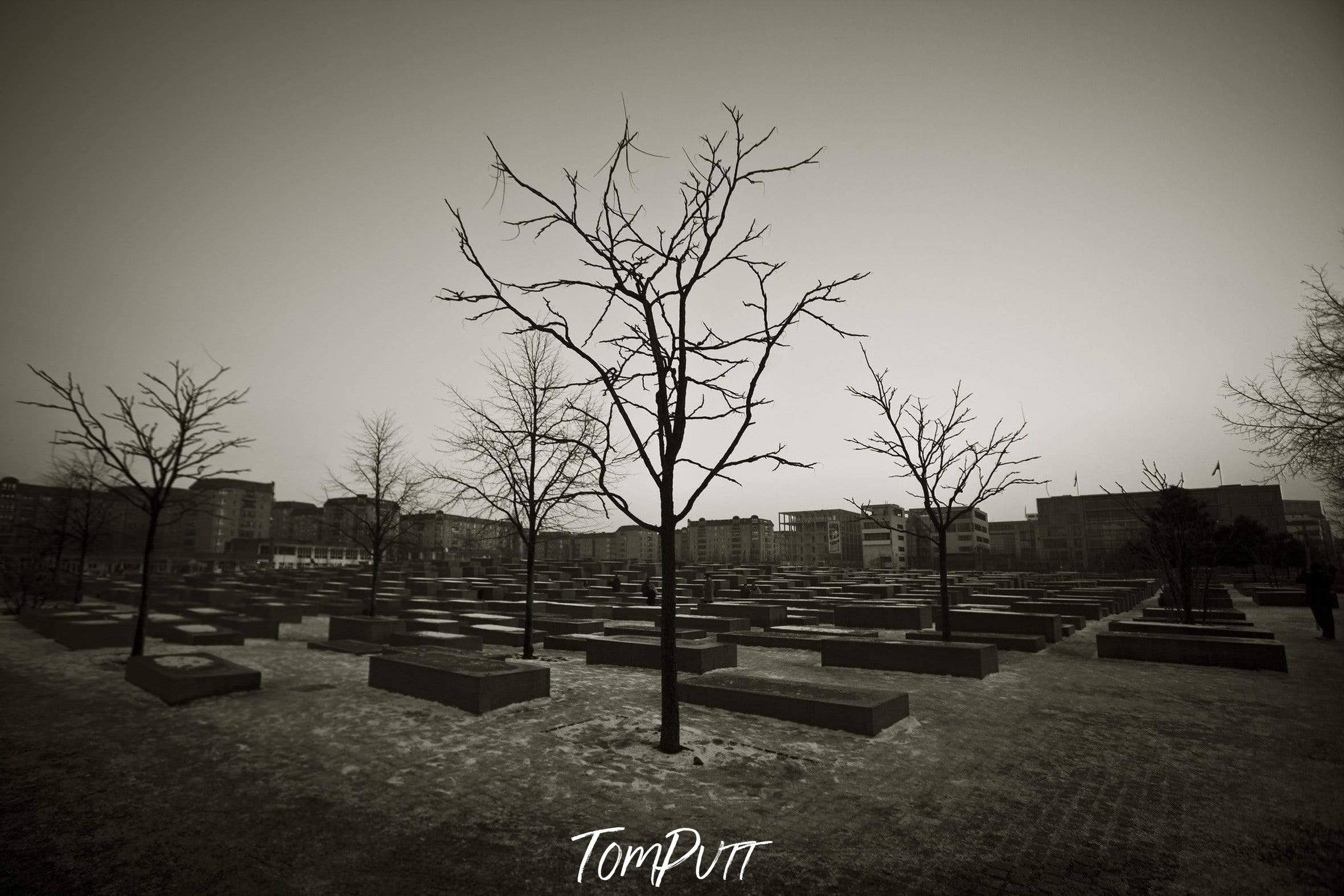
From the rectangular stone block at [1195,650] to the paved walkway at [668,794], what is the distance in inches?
72.3

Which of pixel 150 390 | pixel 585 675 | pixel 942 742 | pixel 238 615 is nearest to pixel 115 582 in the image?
pixel 238 615

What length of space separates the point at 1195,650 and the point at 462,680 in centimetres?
1475

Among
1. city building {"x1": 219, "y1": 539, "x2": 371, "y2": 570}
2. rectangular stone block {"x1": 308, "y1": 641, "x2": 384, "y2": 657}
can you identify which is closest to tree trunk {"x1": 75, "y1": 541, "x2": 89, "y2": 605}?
rectangular stone block {"x1": 308, "y1": 641, "x2": 384, "y2": 657}

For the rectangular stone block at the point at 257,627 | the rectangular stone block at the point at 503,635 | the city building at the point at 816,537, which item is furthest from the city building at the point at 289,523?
the rectangular stone block at the point at 503,635

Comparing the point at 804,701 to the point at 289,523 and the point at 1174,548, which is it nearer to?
the point at 1174,548

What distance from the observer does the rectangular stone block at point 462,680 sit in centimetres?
939

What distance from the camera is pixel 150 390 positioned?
13.5 metres

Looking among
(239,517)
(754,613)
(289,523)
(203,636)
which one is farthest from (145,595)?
(289,523)

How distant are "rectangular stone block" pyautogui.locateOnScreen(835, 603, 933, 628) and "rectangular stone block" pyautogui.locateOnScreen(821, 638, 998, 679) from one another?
699 centimetres

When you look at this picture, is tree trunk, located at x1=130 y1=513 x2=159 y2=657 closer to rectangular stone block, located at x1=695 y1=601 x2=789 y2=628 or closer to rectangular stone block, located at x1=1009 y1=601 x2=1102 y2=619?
rectangular stone block, located at x1=695 y1=601 x2=789 y2=628

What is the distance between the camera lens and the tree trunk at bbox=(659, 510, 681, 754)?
23.3ft

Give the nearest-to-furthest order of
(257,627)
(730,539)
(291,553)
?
(257,627) → (291,553) → (730,539)

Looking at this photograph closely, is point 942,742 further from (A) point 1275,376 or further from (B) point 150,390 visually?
(B) point 150,390

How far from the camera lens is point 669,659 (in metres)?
7.14
